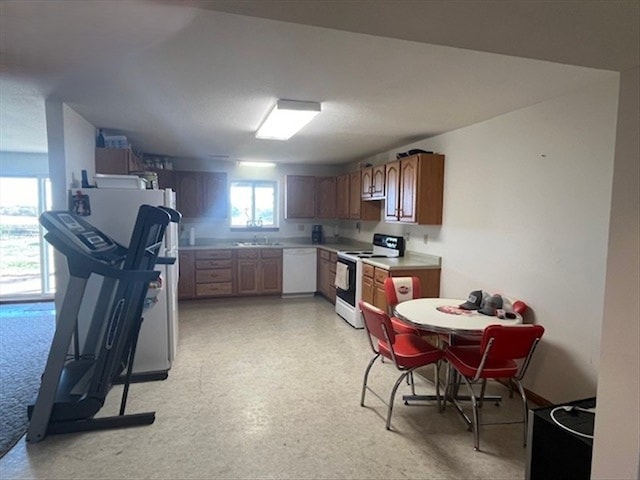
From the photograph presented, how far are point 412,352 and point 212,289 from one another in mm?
4063

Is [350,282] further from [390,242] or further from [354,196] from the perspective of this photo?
[354,196]

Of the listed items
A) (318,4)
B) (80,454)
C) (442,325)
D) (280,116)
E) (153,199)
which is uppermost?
(280,116)

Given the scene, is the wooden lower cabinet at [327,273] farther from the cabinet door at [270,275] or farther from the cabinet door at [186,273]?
the cabinet door at [186,273]

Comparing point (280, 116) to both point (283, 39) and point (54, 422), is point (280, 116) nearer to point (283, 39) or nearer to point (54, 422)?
point (283, 39)

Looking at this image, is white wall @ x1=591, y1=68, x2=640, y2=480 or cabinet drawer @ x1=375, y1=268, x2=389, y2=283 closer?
white wall @ x1=591, y1=68, x2=640, y2=480

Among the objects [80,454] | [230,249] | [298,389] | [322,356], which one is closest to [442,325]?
[298,389]

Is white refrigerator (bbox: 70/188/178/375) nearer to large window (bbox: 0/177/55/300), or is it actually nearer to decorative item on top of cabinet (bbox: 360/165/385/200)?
decorative item on top of cabinet (bbox: 360/165/385/200)

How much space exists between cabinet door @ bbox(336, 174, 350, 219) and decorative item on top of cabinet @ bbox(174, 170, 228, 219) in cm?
194

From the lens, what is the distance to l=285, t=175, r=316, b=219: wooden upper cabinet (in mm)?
6703

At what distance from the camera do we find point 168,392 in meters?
3.05

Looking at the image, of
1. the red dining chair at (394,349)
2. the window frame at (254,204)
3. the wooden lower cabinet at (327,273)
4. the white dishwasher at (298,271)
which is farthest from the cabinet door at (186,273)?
the red dining chair at (394,349)

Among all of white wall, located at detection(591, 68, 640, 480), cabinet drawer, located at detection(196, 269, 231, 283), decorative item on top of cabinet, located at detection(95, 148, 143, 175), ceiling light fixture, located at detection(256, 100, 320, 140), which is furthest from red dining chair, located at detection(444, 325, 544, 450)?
cabinet drawer, located at detection(196, 269, 231, 283)

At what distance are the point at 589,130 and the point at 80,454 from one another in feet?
12.7

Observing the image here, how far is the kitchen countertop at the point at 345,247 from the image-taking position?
13.7 feet
